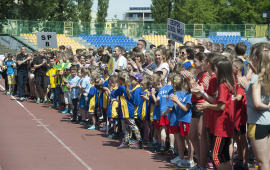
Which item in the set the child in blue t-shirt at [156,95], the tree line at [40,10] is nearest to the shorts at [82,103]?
the child in blue t-shirt at [156,95]

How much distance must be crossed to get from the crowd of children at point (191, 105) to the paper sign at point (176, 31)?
870 mm

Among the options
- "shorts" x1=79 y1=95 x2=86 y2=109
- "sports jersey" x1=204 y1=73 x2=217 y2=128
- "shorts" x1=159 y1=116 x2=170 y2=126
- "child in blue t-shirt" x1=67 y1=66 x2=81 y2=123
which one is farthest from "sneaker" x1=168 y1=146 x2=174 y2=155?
"child in blue t-shirt" x1=67 y1=66 x2=81 y2=123

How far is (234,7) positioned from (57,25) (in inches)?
1407

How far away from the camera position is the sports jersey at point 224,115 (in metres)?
5.17

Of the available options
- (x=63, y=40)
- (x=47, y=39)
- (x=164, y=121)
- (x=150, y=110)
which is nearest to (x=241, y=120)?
(x=164, y=121)

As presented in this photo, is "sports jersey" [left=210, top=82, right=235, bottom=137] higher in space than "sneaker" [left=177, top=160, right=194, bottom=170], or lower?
higher

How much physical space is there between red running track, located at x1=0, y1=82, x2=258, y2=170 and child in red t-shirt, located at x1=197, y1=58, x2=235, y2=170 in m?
1.78

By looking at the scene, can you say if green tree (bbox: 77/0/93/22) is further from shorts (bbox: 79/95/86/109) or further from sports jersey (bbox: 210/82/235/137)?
sports jersey (bbox: 210/82/235/137)

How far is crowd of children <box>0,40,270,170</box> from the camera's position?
493 cm

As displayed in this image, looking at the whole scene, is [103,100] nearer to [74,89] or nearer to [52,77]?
[74,89]

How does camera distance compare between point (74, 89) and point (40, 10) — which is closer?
point (74, 89)

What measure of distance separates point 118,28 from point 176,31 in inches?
1059

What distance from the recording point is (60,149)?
8.16 metres

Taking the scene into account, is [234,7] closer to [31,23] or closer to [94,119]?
[31,23]
